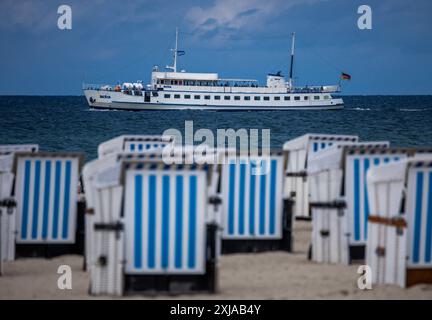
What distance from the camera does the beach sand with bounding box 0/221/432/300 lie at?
654 cm

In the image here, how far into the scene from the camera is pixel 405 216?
650 cm

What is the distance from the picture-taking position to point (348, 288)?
678cm

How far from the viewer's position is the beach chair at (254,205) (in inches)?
340

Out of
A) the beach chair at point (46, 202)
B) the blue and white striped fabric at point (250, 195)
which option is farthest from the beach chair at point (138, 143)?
the blue and white striped fabric at point (250, 195)

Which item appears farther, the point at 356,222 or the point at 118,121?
the point at 118,121

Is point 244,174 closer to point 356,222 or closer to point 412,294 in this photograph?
point 356,222

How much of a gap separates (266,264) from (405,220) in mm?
2052

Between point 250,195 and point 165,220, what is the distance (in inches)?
92.0

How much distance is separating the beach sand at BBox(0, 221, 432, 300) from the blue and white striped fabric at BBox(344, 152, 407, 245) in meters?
0.40

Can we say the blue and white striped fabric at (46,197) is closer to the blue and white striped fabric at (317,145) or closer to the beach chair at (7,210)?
the beach chair at (7,210)

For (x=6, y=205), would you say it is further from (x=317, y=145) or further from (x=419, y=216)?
(x=317, y=145)

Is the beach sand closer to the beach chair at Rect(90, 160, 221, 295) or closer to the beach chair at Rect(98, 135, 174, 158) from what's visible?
the beach chair at Rect(90, 160, 221, 295)
